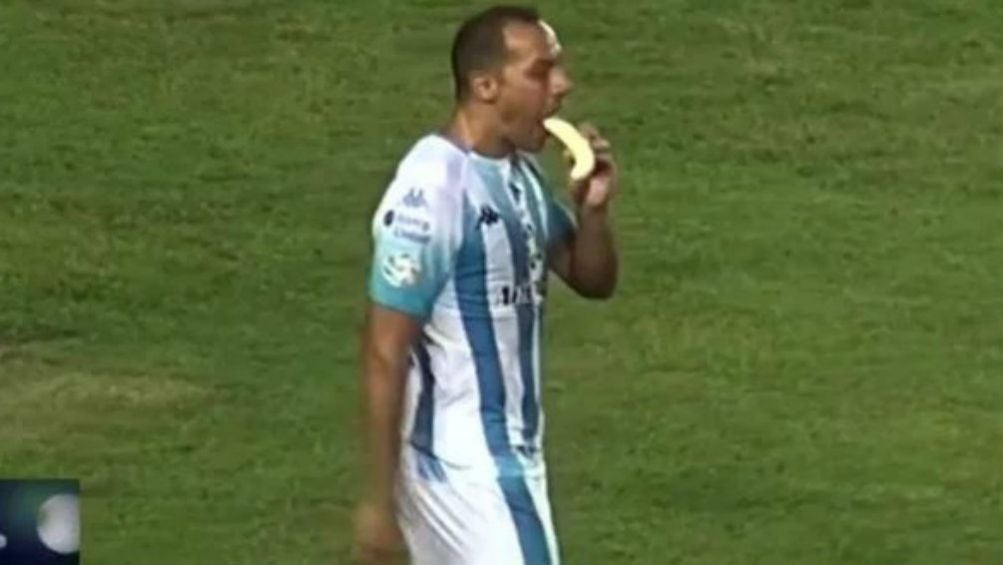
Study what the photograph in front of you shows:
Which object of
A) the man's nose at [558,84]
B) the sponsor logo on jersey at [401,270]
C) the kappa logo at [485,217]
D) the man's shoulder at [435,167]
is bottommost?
the sponsor logo on jersey at [401,270]

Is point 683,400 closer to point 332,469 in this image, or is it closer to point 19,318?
point 332,469


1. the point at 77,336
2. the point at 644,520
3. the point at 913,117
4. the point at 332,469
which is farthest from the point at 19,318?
the point at 913,117

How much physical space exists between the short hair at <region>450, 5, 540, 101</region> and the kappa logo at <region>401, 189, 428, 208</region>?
9.7 inches

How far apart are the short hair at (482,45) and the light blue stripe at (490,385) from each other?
272 mm

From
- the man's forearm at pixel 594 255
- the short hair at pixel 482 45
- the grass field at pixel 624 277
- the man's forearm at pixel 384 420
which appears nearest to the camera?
the man's forearm at pixel 384 420

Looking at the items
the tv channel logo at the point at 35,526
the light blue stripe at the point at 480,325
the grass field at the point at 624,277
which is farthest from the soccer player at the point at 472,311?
the grass field at the point at 624,277

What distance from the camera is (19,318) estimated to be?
42.8ft

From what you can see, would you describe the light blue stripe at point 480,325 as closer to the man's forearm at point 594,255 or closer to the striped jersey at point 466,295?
the striped jersey at point 466,295

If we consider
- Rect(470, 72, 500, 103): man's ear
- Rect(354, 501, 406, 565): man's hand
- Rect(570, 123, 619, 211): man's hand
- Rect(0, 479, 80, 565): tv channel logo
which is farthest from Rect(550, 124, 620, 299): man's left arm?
Rect(0, 479, 80, 565): tv channel logo

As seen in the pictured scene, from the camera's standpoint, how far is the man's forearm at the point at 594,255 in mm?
7812

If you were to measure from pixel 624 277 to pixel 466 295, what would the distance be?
5675 millimetres

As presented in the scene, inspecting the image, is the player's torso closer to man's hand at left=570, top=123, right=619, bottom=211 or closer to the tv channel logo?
man's hand at left=570, top=123, right=619, bottom=211

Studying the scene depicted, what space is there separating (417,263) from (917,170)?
7.17 meters

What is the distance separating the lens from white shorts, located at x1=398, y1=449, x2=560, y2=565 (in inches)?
304
